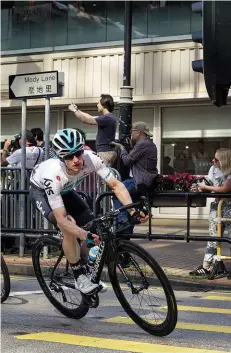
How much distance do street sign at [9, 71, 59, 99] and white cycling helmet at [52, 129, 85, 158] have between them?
411cm

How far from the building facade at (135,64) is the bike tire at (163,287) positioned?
965cm

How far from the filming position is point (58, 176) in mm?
5641

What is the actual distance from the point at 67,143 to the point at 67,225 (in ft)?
2.45

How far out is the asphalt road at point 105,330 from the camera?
503cm

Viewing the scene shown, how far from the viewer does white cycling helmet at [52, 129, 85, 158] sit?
18.5 feet

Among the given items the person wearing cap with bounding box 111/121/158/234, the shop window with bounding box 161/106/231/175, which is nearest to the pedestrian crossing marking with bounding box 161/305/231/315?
the person wearing cap with bounding box 111/121/158/234

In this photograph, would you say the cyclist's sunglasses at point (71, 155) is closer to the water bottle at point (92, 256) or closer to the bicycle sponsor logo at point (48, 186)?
the bicycle sponsor logo at point (48, 186)

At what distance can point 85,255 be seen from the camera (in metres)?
5.88

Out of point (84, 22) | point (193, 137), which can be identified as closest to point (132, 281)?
point (193, 137)

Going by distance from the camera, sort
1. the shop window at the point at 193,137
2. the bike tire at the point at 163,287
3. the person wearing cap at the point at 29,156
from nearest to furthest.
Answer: the bike tire at the point at 163,287 → the person wearing cap at the point at 29,156 → the shop window at the point at 193,137

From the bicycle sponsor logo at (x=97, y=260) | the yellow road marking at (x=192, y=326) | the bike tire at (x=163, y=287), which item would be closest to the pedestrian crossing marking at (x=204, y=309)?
the yellow road marking at (x=192, y=326)

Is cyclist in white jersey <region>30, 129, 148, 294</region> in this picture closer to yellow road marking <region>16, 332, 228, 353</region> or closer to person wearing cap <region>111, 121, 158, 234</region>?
yellow road marking <region>16, 332, 228, 353</region>

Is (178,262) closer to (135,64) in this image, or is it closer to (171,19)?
(135,64)

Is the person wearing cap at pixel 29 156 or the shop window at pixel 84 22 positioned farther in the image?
the shop window at pixel 84 22
